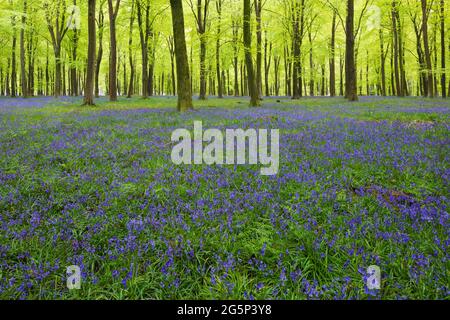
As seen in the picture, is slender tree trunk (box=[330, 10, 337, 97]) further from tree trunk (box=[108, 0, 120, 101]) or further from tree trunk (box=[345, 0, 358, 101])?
tree trunk (box=[108, 0, 120, 101])

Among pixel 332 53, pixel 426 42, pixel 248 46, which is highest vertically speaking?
pixel 332 53

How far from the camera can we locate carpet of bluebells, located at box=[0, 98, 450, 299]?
8.55 feet

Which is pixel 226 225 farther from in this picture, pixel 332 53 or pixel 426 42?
pixel 332 53

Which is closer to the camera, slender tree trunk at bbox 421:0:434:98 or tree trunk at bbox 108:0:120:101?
tree trunk at bbox 108:0:120:101

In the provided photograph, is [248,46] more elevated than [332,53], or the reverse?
[332,53]

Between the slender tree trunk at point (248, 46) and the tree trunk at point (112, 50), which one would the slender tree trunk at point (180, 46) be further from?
the tree trunk at point (112, 50)

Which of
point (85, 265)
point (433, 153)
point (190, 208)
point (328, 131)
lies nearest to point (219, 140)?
point (328, 131)

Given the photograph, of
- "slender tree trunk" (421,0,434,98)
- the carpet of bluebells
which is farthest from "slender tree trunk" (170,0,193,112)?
"slender tree trunk" (421,0,434,98)

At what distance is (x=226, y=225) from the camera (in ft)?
11.7

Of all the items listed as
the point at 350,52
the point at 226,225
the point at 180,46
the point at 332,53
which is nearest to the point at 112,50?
the point at 180,46

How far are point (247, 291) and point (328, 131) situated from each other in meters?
7.74

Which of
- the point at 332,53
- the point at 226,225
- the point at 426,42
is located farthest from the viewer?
the point at 332,53
